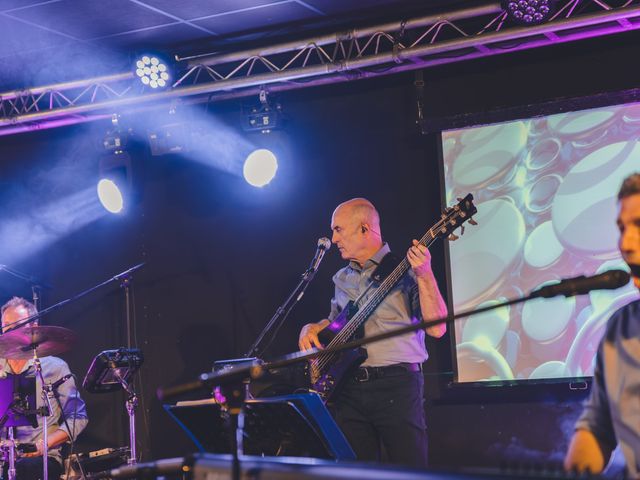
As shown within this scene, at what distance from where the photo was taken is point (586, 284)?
210cm

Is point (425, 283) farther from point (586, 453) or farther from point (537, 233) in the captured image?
point (586, 453)

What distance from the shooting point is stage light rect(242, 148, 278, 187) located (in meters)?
6.65

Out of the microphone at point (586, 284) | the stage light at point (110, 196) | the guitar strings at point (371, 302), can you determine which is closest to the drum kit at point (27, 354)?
the stage light at point (110, 196)

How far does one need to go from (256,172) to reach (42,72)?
2115mm

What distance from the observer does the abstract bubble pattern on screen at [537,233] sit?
5547mm

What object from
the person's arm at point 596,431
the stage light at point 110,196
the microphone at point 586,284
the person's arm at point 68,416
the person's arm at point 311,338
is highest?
the stage light at point 110,196

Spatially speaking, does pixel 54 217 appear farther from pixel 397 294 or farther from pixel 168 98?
pixel 397 294

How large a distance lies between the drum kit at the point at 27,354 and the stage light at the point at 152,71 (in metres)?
2.02

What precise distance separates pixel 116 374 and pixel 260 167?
77.5 inches

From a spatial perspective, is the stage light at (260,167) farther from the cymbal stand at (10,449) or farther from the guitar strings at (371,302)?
the cymbal stand at (10,449)

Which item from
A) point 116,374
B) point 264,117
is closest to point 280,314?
point 116,374

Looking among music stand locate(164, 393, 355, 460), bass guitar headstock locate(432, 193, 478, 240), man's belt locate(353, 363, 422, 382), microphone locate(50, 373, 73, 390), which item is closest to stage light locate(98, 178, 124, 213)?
microphone locate(50, 373, 73, 390)

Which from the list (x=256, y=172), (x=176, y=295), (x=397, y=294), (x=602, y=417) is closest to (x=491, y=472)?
(x=602, y=417)

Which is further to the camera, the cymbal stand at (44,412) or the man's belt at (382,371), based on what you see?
the cymbal stand at (44,412)
